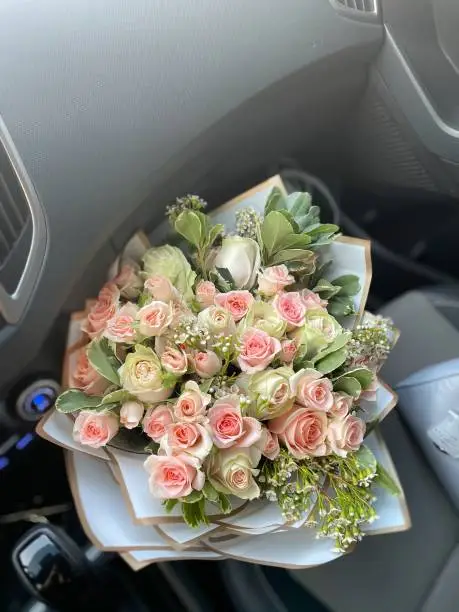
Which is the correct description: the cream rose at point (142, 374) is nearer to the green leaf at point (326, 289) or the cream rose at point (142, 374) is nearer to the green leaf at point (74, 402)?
the green leaf at point (74, 402)

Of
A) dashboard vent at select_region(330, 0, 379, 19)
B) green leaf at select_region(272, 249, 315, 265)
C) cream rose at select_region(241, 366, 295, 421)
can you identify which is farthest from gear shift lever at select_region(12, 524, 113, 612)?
dashboard vent at select_region(330, 0, 379, 19)

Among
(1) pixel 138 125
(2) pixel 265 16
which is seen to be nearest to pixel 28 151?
(1) pixel 138 125

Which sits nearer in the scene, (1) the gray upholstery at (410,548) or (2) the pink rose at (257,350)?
(2) the pink rose at (257,350)

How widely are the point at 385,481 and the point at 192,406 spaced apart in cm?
30

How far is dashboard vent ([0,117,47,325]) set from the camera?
2.70ft

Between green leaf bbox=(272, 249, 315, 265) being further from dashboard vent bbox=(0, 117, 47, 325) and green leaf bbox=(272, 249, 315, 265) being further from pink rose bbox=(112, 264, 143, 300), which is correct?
dashboard vent bbox=(0, 117, 47, 325)

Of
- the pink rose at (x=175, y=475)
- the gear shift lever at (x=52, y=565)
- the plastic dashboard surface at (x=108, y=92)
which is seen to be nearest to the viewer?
the pink rose at (x=175, y=475)

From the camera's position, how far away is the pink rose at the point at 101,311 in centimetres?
85

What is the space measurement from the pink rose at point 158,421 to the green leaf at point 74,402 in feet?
0.21

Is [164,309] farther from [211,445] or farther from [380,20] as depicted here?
[380,20]

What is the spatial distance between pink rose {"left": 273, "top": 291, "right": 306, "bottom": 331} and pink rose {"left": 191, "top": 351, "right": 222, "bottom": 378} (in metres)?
0.09

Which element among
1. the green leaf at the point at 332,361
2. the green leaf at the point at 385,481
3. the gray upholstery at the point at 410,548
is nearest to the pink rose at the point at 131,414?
the green leaf at the point at 332,361

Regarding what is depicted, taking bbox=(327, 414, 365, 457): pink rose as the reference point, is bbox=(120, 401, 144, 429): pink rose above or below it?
above

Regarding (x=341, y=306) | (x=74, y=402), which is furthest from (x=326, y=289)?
(x=74, y=402)
